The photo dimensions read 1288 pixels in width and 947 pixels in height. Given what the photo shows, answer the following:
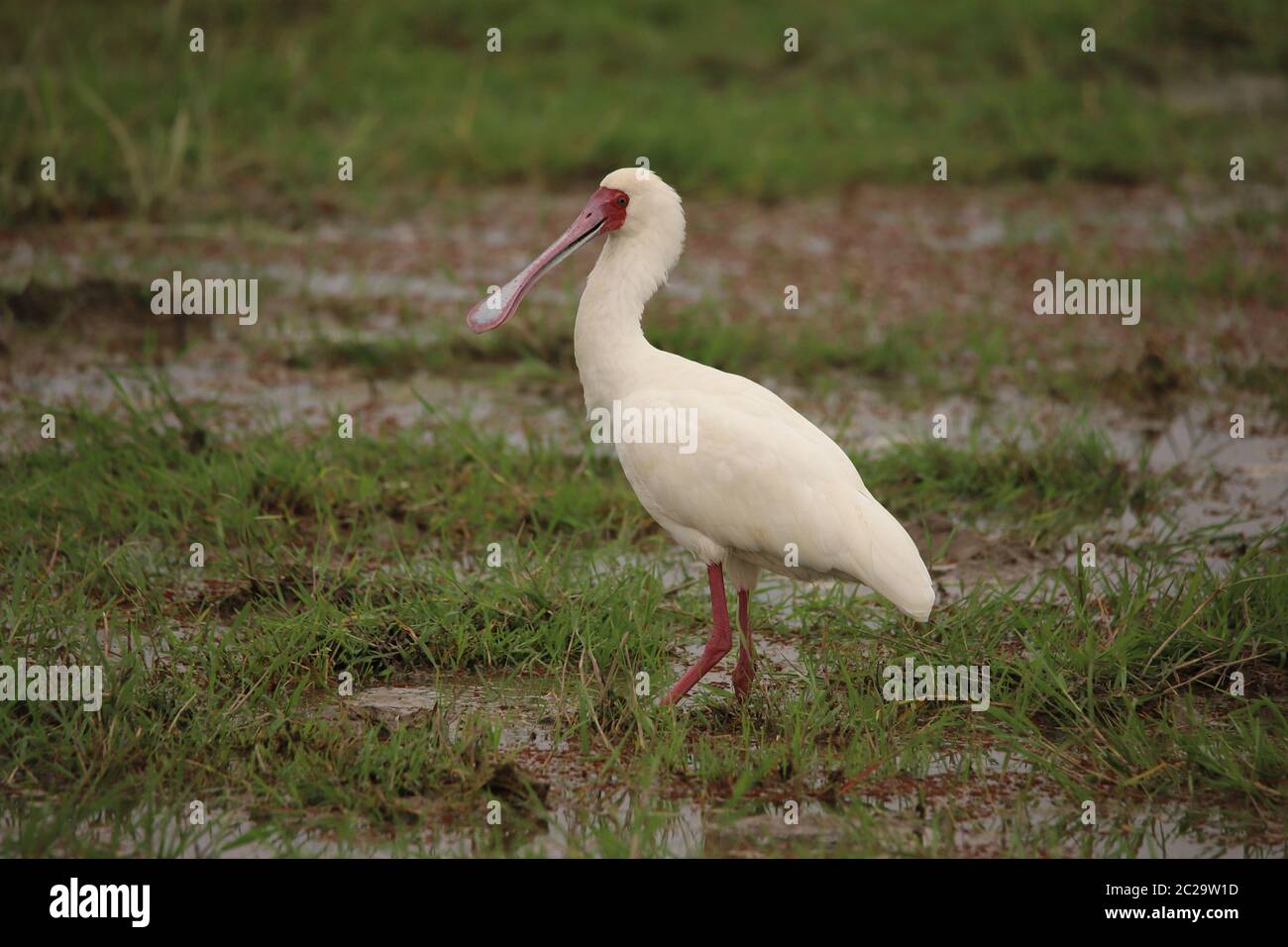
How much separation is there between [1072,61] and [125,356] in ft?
28.1

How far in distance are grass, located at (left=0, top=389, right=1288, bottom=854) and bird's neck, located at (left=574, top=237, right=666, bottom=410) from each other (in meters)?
0.77

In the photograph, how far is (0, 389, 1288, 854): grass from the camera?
14.2ft

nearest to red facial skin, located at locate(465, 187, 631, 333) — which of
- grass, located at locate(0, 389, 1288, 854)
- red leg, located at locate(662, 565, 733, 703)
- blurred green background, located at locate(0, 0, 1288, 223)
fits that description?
grass, located at locate(0, 389, 1288, 854)

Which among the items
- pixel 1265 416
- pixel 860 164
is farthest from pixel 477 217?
pixel 1265 416

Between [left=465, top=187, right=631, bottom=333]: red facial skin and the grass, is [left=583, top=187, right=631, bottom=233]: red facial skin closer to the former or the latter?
[left=465, top=187, right=631, bottom=333]: red facial skin

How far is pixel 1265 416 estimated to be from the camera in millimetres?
7742

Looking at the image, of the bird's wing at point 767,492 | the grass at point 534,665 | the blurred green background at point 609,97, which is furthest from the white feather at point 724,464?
the blurred green background at point 609,97

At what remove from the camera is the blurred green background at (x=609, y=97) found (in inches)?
408

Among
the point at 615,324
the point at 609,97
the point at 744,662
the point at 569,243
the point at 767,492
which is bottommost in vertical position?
the point at 744,662

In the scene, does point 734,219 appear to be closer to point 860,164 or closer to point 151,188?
point 860,164

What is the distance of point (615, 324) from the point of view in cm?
519

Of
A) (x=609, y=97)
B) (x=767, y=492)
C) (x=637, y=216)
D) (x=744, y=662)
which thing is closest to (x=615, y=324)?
(x=637, y=216)

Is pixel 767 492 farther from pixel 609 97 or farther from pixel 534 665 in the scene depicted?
pixel 609 97

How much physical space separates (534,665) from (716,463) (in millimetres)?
945
